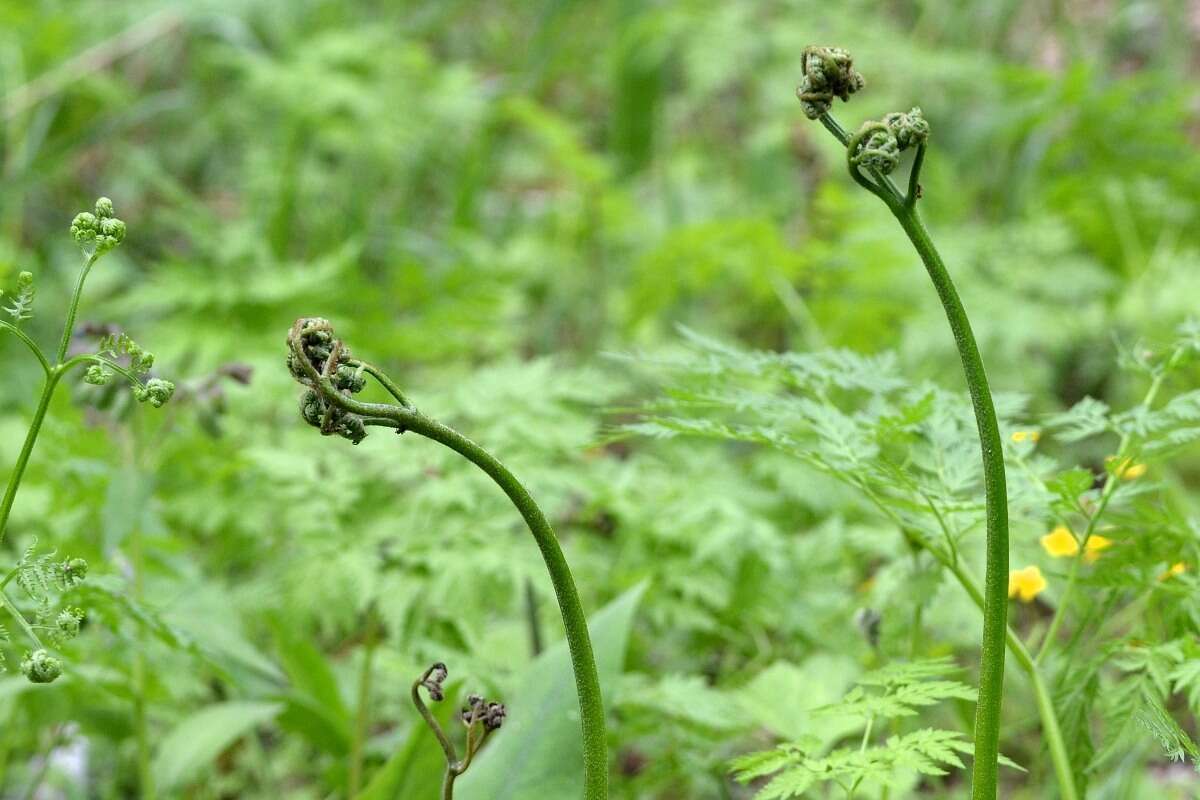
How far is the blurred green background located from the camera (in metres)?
1.36

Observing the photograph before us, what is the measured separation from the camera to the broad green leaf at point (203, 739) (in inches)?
50.3

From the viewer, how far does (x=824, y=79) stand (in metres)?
0.64

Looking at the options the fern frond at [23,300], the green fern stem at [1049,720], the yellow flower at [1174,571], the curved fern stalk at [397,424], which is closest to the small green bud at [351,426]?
the curved fern stalk at [397,424]

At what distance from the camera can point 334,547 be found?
4.48ft

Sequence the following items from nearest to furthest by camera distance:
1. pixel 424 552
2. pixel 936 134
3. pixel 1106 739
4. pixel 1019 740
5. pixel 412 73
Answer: pixel 1106 739
pixel 424 552
pixel 1019 740
pixel 412 73
pixel 936 134

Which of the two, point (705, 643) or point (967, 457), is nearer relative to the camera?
point (967, 457)

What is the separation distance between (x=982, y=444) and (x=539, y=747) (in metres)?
0.52

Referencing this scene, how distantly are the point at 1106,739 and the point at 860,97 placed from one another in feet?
9.01

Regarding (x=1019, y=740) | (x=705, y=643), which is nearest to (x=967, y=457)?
(x=705, y=643)

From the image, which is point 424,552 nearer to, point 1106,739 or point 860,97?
point 1106,739

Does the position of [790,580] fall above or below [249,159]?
below

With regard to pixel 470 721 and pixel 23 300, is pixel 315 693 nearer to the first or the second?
pixel 470 721

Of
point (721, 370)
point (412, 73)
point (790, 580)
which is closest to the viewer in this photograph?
point (721, 370)

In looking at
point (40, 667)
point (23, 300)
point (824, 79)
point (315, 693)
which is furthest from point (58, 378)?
point (315, 693)
